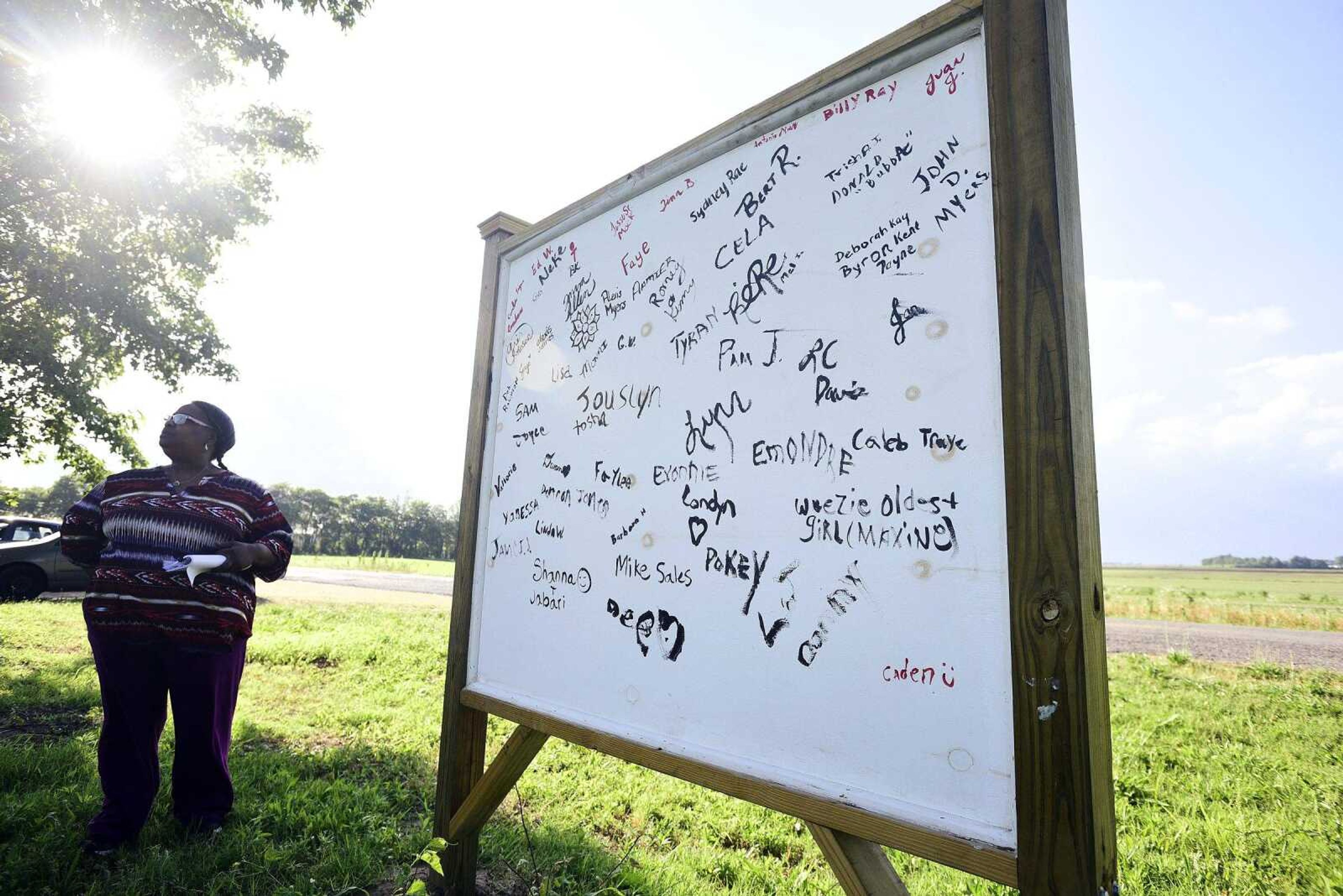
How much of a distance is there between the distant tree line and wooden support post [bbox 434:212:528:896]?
2291 inches

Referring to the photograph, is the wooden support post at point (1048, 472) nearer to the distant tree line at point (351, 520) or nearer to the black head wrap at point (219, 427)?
the black head wrap at point (219, 427)

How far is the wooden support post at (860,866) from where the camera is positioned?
1.55 m

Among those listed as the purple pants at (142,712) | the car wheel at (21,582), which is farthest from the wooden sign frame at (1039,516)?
the car wheel at (21,582)

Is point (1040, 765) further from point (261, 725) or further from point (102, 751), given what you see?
point (261, 725)

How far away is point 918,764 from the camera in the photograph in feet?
4.82

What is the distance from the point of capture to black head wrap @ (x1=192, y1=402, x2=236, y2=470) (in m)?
3.15

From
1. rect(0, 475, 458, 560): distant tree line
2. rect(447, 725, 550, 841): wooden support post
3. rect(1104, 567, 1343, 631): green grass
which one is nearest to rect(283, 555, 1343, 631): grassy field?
rect(1104, 567, 1343, 631): green grass

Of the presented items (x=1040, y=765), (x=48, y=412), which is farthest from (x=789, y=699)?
(x=48, y=412)

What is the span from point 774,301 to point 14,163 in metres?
10.2

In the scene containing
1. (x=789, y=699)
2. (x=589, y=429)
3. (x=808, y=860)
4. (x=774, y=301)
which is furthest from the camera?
(x=808, y=860)

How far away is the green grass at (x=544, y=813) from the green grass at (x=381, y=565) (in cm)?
2305

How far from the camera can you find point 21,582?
10.8 meters

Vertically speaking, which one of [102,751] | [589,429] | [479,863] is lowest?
[479,863]

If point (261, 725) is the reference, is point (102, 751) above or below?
above
